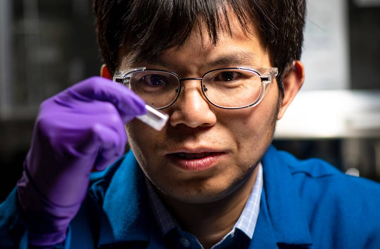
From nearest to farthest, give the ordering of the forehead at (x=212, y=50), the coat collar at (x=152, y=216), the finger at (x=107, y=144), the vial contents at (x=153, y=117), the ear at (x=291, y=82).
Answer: the finger at (x=107, y=144) → the vial contents at (x=153, y=117) → the forehead at (x=212, y=50) → the coat collar at (x=152, y=216) → the ear at (x=291, y=82)

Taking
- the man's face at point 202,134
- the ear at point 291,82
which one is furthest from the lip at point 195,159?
the ear at point 291,82

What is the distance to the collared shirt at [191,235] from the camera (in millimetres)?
1548

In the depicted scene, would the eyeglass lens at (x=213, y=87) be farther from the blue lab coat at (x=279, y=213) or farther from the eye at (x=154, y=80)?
the blue lab coat at (x=279, y=213)

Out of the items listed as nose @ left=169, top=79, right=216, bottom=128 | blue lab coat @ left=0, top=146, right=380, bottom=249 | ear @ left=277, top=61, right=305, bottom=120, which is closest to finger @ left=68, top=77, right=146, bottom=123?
nose @ left=169, top=79, right=216, bottom=128

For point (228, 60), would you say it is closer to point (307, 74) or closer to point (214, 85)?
point (214, 85)

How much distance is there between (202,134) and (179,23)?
31 centimetres

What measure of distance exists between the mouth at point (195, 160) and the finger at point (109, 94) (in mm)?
269

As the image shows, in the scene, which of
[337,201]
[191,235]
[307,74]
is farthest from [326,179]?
[307,74]

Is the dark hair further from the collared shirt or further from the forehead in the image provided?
the collared shirt

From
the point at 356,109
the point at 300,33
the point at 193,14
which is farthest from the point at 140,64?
the point at 356,109

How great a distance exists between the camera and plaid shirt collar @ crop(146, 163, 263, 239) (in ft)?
5.15

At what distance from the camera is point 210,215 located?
1621mm

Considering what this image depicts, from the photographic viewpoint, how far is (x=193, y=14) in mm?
1358

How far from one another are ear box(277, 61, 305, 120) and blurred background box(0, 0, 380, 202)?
4.24 ft
